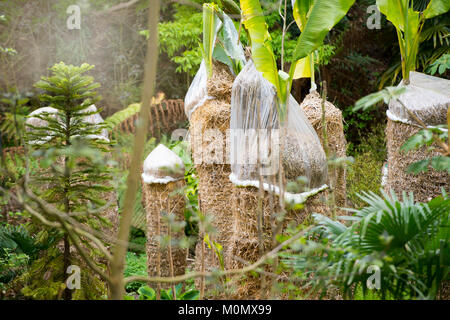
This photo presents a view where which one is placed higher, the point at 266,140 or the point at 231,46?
the point at 231,46

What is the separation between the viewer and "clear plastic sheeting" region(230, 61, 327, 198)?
287cm

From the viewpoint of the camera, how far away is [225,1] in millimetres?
3699

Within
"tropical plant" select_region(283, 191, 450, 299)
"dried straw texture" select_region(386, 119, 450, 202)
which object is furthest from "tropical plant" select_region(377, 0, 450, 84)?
"tropical plant" select_region(283, 191, 450, 299)

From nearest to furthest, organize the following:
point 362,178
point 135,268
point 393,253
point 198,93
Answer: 1. point 393,253
2. point 198,93
3. point 135,268
4. point 362,178

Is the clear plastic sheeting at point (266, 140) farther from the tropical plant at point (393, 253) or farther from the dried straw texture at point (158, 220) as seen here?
the dried straw texture at point (158, 220)

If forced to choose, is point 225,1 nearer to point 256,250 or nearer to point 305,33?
point 305,33

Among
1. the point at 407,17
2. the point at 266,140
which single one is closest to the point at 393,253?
the point at 266,140

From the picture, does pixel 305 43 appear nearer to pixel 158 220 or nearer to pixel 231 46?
pixel 231 46

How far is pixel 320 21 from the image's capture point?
307 cm

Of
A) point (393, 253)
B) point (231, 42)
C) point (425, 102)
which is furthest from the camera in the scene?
point (231, 42)

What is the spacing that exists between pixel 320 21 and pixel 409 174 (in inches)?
63.3

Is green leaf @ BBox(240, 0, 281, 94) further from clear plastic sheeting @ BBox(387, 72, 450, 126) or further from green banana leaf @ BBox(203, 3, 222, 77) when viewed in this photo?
clear plastic sheeting @ BBox(387, 72, 450, 126)
